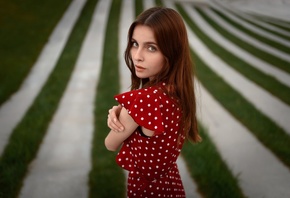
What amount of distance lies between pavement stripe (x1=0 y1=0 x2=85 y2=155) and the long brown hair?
2.26 metres

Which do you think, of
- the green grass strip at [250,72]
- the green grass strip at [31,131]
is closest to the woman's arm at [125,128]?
the green grass strip at [31,131]

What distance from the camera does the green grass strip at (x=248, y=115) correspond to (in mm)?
3119

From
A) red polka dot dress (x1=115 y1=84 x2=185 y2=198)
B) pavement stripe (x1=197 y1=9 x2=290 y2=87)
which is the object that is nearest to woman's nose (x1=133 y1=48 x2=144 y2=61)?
red polka dot dress (x1=115 y1=84 x2=185 y2=198)

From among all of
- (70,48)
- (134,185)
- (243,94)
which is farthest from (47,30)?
(134,185)

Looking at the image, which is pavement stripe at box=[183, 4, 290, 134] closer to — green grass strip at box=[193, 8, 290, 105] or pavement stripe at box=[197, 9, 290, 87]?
green grass strip at box=[193, 8, 290, 105]

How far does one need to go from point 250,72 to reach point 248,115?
5.56 feet

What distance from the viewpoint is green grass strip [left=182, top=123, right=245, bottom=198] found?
8.09ft

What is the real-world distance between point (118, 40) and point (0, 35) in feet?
7.82

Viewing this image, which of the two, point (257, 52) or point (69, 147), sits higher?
point (257, 52)

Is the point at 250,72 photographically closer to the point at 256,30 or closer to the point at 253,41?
the point at 253,41

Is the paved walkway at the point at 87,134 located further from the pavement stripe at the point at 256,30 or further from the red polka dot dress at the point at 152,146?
the pavement stripe at the point at 256,30

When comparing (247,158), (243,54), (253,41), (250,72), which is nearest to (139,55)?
(247,158)

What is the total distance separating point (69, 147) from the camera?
3.14 m

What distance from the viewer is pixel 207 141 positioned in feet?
10.6
